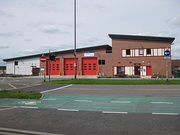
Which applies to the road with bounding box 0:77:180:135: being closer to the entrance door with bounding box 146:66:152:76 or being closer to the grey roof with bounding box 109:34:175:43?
the entrance door with bounding box 146:66:152:76

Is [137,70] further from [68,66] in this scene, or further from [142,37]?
[68,66]

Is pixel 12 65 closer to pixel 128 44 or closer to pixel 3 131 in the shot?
pixel 128 44

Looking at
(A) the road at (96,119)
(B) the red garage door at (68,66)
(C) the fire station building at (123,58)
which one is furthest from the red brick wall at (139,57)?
(A) the road at (96,119)

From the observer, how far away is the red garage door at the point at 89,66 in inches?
2023

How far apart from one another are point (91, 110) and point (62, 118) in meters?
1.66

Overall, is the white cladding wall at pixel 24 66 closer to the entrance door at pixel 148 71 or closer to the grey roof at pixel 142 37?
the grey roof at pixel 142 37

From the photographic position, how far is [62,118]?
790cm

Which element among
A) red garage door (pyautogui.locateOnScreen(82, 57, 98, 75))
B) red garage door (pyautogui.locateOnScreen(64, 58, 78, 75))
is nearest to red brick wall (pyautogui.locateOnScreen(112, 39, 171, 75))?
red garage door (pyautogui.locateOnScreen(82, 57, 98, 75))

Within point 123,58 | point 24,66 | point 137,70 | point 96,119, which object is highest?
point 123,58

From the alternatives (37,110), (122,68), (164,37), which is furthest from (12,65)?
(37,110)

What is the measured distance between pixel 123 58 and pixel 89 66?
28.0 ft

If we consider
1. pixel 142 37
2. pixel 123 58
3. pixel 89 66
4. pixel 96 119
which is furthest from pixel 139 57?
pixel 96 119

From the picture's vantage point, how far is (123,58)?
153 feet

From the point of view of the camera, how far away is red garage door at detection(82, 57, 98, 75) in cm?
5138
